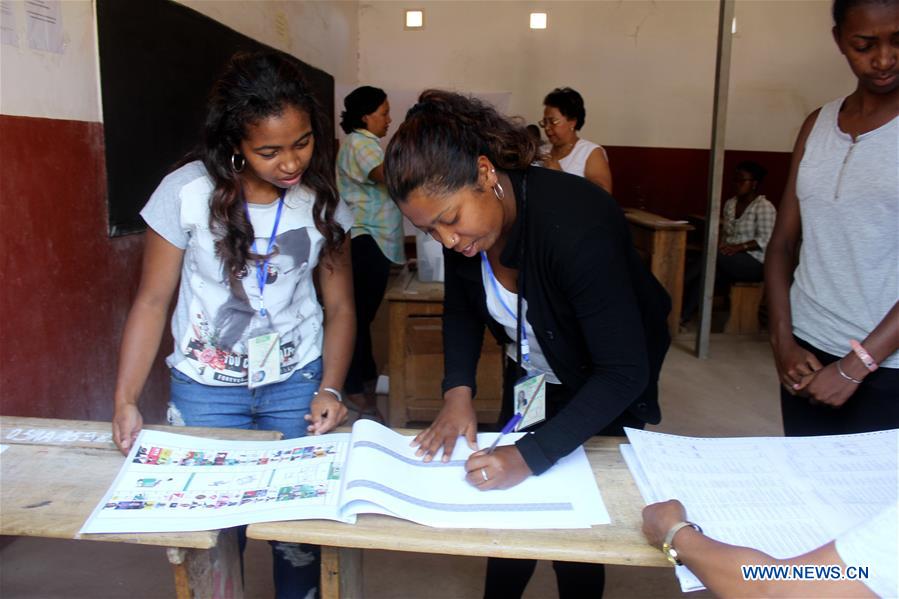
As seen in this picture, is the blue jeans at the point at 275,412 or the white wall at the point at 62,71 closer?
the blue jeans at the point at 275,412

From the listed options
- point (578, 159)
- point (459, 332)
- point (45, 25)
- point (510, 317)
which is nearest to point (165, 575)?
point (459, 332)

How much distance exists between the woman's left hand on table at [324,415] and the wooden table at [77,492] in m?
0.08

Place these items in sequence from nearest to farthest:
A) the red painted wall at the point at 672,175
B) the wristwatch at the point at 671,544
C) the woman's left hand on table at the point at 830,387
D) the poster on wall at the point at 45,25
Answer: the wristwatch at the point at 671,544 → the woman's left hand on table at the point at 830,387 → the poster on wall at the point at 45,25 → the red painted wall at the point at 672,175

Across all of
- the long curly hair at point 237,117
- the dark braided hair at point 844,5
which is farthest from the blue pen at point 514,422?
the dark braided hair at point 844,5

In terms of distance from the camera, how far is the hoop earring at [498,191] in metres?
1.15

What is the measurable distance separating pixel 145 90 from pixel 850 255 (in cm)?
228

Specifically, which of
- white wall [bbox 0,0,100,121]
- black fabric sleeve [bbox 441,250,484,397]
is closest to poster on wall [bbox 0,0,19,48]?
white wall [bbox 0,0,100,121]

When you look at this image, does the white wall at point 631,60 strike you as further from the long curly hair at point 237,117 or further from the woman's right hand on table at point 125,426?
the woman's right hand on table at point 125,426

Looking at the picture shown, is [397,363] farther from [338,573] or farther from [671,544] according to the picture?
[671,544]

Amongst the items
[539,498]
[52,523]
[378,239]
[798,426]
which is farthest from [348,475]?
[378,239]

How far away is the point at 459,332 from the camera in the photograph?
142 cm

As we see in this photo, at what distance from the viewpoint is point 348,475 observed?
41.6 inches

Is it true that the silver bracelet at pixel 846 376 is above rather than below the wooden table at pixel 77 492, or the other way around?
above

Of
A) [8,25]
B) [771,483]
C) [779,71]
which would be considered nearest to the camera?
[771,483]
